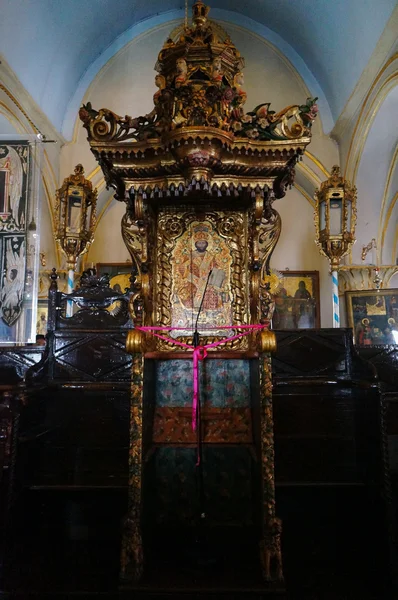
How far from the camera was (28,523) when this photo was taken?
3.55 metres

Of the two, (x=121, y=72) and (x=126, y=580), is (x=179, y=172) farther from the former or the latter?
(x=121, y=72)

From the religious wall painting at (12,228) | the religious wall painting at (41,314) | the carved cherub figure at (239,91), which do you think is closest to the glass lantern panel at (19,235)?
the religious wall painting at (12,228)

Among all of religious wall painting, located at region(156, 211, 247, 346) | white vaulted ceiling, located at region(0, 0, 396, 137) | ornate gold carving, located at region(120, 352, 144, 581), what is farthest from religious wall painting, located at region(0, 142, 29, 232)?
ornate gold carving, located at region(120, 352, 144, 581)

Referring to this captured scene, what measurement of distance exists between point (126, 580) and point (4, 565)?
0.94 meters

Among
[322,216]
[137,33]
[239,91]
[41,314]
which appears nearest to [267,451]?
[239,91]

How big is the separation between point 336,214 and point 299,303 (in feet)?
10.2

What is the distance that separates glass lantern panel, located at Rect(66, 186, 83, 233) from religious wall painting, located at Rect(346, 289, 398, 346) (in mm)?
5673

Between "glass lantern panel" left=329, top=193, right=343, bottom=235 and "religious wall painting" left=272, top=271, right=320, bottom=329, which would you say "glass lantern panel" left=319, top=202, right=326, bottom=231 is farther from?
"religious wall painting" left=272, top=271, right=320, bottom=329

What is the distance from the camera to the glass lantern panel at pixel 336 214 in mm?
7238

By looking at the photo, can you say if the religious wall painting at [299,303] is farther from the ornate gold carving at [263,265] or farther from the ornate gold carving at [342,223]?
the ornate gold carving at [263,265]

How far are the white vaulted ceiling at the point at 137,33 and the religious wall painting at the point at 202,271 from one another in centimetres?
593

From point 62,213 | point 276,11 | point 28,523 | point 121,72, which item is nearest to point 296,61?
point 276,11

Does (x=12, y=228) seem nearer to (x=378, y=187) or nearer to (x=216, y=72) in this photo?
(x=216, y=72)

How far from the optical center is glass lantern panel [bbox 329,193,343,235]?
724 centimetres
